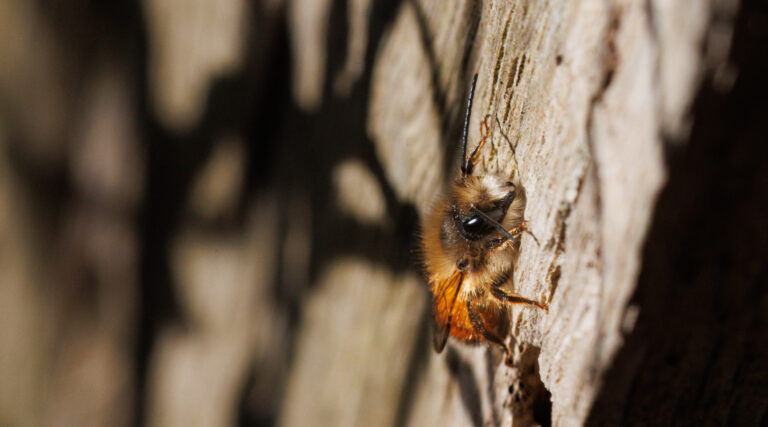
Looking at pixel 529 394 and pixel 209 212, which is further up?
pixel 209 212

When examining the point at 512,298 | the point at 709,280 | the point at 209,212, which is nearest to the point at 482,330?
the point at 512,298

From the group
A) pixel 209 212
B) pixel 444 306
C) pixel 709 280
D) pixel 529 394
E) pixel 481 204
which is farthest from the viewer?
pixel 209 212

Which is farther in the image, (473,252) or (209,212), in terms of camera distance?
(209,212)

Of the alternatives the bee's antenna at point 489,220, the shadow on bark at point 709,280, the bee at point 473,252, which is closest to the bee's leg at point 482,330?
the bee at point 473,252

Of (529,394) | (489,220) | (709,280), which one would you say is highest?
(489,220)

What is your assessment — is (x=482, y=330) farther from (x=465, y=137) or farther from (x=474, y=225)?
(x=465, y=137)

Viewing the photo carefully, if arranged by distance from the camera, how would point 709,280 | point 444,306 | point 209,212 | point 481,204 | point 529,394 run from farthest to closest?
point 209,212
point 444,306
point 481,204
point 529,394
point 709,280

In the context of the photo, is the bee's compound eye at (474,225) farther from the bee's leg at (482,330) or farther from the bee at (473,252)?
the bee's leg at (482,330)

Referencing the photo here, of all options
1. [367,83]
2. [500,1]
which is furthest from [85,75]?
[500,1]
